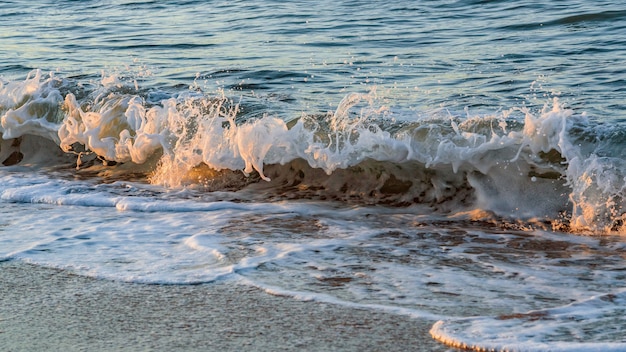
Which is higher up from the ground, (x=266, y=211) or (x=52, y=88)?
(x=52, y=88)

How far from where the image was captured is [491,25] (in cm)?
1096

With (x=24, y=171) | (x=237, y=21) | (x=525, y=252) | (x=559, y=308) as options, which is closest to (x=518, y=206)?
(x=525, y=252)

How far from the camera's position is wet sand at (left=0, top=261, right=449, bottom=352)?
10.4ft

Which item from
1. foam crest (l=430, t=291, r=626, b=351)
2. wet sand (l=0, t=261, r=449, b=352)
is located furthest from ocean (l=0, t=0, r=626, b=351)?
wet sand (l=0, t=261, r=449, b=352)

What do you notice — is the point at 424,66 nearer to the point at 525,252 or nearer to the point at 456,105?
the point at 456,105

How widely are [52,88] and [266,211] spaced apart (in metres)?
3.35

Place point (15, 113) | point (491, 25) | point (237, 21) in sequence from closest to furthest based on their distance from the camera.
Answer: point (15, 113)
point (491, 25)
point (237, 21)

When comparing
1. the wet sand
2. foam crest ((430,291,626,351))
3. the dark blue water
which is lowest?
foam crest ((430,291,626,351))

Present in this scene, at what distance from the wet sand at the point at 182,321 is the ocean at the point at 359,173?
0.12 metres

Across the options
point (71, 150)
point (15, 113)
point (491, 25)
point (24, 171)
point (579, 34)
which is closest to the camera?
point (24, 171)

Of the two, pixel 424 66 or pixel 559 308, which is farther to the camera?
pixel 424 66

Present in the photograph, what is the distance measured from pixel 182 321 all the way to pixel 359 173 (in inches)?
109

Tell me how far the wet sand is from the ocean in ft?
0.40

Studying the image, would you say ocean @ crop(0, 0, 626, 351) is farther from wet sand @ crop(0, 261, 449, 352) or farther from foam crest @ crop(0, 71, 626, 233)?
wet sand @ crop(0, 261, 449, 352)
